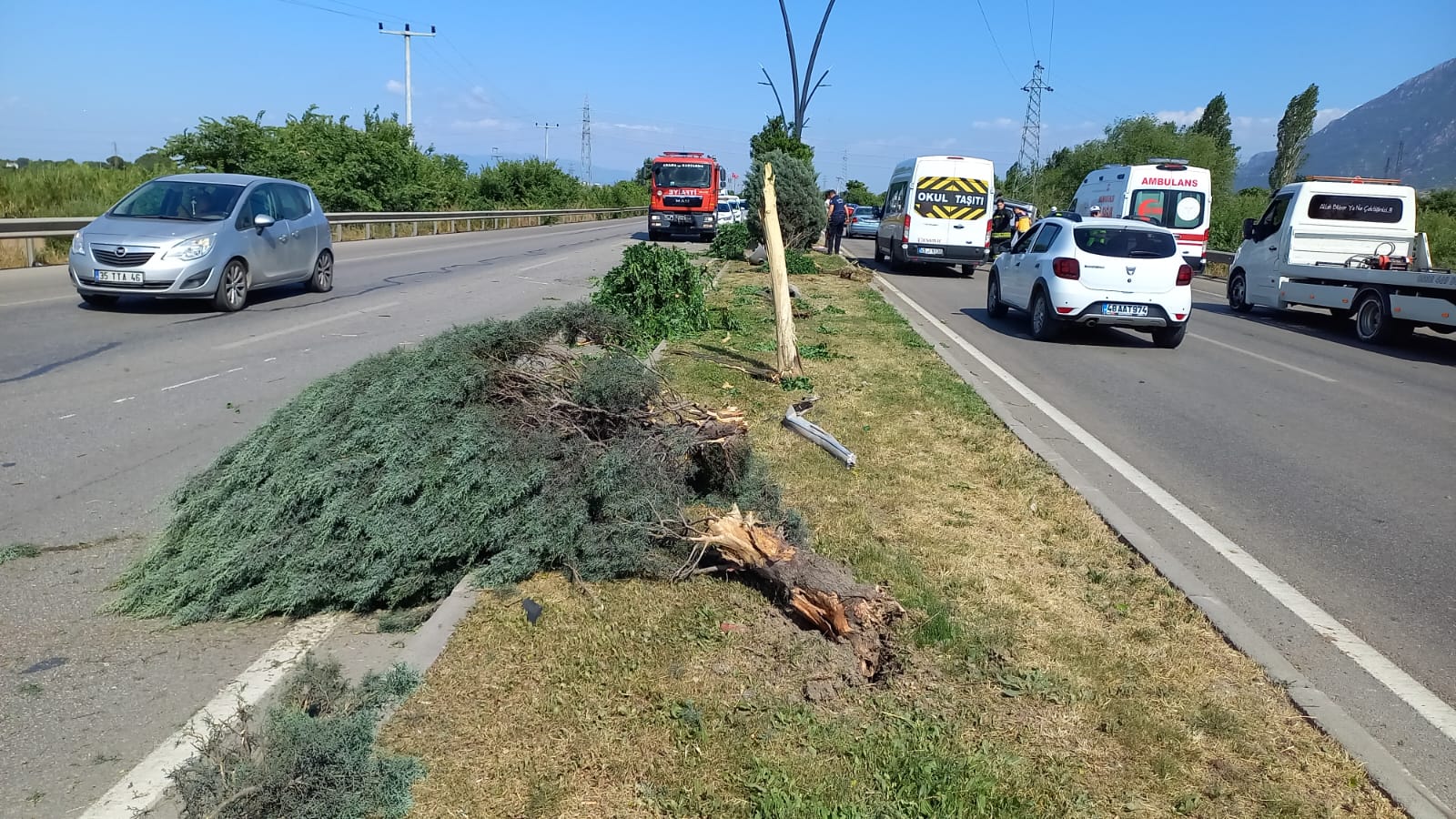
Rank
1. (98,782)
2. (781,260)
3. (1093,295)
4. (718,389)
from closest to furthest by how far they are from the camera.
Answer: (98,782) → (718,389) → (781,260) → (1093,295)

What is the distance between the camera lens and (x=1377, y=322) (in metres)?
15.7

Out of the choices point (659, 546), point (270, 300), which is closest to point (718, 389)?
point (659, 546)

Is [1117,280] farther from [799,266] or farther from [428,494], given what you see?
[428,494]

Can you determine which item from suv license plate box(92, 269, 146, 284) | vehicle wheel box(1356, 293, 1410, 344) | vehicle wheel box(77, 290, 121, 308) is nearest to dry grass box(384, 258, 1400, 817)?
suv license plate box(92, 269, 146, 284)

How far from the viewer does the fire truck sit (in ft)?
128

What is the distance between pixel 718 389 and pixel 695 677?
5.29 meters

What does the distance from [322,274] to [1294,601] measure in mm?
14944

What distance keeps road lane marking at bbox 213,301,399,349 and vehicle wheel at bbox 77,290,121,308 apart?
108 inches

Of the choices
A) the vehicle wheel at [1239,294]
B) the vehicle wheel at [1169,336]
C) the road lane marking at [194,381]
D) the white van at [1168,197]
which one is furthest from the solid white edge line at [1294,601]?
the white van at [1168,197]

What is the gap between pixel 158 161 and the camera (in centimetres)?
2892

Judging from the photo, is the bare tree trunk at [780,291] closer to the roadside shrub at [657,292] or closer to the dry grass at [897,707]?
the roadside shrub at [657,292]

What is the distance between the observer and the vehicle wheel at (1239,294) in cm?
2009

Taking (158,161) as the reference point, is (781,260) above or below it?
below

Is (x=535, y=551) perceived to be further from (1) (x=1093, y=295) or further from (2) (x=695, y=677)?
(1) (x=1093, y=295)
